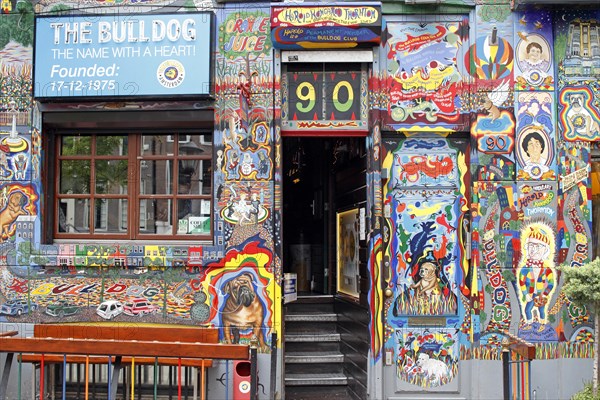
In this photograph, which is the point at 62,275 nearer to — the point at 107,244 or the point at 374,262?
the point at 107,244

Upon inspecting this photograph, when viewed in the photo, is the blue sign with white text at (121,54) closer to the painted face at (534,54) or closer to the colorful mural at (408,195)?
the colorful mural at (408,195)

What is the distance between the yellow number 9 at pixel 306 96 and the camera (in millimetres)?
8219

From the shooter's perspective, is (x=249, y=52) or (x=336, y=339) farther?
(x=336, y=339)

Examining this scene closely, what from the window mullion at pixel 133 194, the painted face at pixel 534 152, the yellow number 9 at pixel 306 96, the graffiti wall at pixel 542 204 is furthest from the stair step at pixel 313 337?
the painted face at pixel 534 152

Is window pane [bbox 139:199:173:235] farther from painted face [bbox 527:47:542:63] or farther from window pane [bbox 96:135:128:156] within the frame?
painted face [bbox 527:47:542:63]

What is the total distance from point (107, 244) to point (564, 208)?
5.60m

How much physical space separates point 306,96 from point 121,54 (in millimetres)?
2319

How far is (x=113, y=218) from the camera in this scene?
8.59m

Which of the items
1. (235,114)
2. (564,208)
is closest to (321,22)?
(235,114)

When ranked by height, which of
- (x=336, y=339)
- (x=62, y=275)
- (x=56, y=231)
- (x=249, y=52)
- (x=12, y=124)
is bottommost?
(x=336, y=339)

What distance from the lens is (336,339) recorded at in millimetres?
9305

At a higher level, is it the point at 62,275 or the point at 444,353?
the point at 62,275

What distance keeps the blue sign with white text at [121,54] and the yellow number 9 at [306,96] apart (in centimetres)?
112

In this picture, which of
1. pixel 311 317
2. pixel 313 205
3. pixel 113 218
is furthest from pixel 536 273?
pixel 113 218
